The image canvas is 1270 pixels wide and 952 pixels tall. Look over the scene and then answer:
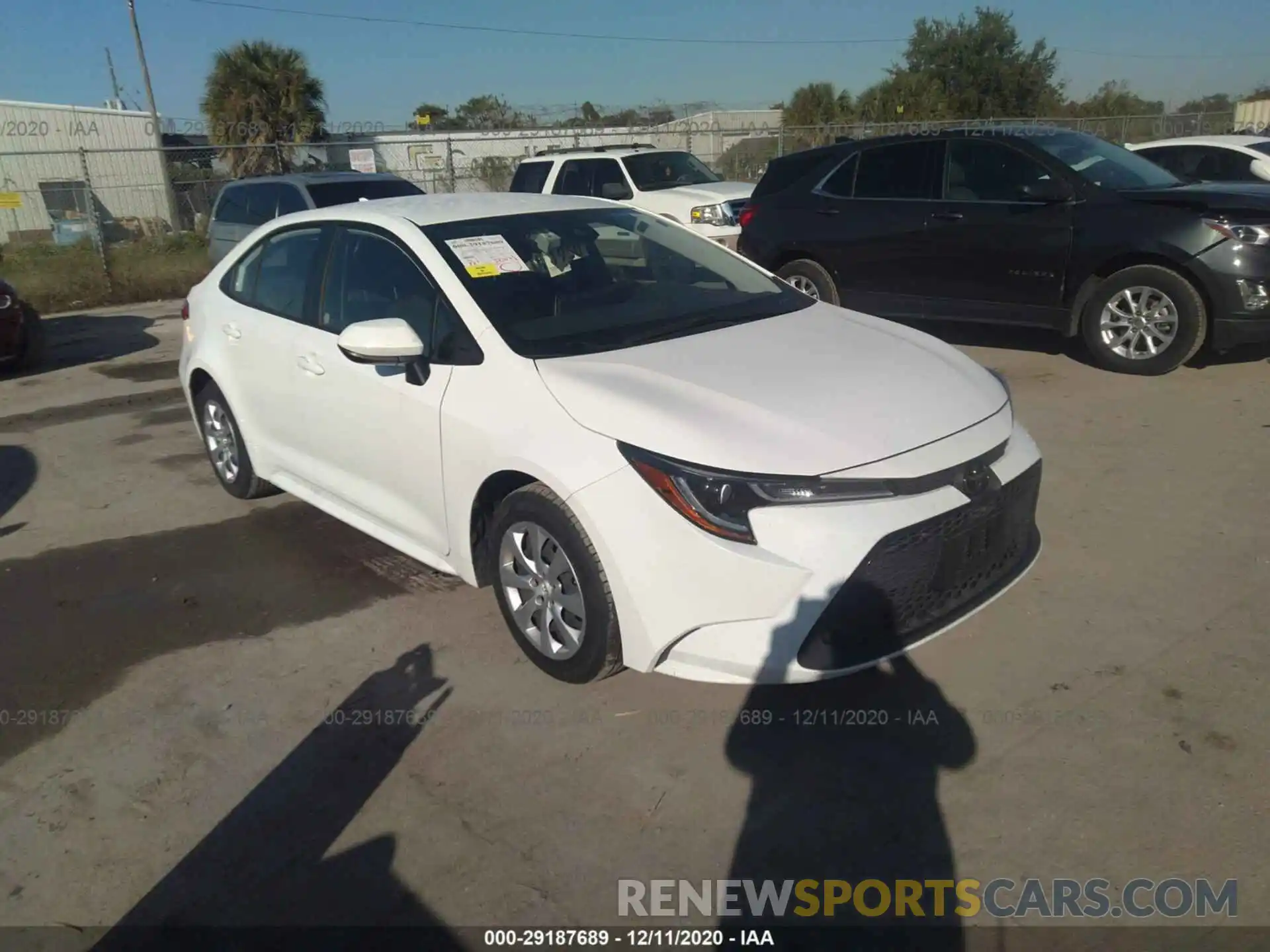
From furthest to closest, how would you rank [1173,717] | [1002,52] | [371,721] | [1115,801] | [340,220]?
[1002,52] < [340,220] < [371,721] < [1173,717] < [1115,801]

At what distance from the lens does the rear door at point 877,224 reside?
8.19 meters

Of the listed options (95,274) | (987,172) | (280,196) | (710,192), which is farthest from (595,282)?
(95,274)

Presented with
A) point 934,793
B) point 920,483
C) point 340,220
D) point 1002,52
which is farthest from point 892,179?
point 1002,52

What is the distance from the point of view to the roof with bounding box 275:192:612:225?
4215mm

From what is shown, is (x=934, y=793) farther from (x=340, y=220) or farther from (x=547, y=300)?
(x=340, y=220)

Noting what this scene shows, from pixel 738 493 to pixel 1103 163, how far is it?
20.6 feet

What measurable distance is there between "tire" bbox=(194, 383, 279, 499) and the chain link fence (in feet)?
36.5

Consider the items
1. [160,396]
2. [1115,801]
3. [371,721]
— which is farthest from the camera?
[160,396]

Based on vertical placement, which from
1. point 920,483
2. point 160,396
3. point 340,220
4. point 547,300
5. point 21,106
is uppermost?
point 21,106

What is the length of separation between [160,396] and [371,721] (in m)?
6.06

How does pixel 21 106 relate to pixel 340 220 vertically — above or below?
above

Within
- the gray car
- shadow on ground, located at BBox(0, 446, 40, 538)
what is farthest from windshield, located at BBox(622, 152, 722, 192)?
shadow on ground, located at BBox(0, 446, 40, 538)

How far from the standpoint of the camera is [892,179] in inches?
332

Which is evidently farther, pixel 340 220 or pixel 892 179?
pixel 892 179
